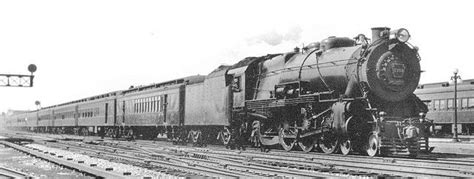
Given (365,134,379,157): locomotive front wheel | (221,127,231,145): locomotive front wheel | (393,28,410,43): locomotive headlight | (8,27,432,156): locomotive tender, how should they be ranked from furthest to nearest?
(221,127,231,145): locomotive front wheel
(393,28,410,43): locomotive headlight
(8,27,432,156): locomotive tender
(365,134,379,157): locomotive front wheel

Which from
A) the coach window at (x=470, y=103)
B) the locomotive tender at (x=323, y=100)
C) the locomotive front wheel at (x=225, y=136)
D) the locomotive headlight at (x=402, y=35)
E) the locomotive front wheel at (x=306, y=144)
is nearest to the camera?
the locomotive tender at (x=323, y=100)

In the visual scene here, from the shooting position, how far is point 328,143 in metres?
15.7

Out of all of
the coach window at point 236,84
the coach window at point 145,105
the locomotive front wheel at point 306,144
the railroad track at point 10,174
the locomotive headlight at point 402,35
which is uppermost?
the locomotive headlight at point 402,35

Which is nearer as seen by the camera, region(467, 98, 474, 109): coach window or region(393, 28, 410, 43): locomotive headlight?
region(393, 28, 410, 43): locomotive headlight

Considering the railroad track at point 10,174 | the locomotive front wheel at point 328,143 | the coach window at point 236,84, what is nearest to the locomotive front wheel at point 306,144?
the locomotive front wheel at point 328,143

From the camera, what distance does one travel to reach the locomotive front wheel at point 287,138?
16656 mm

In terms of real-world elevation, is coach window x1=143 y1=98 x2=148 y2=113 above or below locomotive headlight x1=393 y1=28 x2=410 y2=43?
below

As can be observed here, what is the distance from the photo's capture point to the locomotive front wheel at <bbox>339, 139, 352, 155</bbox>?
14592mm

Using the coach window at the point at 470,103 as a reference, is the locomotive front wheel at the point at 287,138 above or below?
below

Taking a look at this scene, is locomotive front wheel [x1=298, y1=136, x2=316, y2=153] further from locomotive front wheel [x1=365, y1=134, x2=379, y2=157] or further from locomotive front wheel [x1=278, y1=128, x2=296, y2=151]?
locomotive front wheel [x1=365, y1=134, x2=379, y2=157]

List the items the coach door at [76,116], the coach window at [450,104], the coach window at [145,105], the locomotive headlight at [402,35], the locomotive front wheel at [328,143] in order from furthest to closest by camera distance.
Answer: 1. the coach door at [76,116]
2. the coach window at [145,105]
3. the coach window at [450,104]
4. the locomotive front wheel at [328,143]
5. the locomotive headlight at [402,35]

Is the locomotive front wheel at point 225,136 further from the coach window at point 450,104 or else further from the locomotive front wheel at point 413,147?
the coach window at point 450,104

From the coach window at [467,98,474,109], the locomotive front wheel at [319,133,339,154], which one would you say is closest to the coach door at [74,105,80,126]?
the coach window at [467,98,474,109]

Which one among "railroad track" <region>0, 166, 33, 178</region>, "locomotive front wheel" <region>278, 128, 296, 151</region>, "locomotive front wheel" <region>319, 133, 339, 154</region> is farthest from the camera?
"locomotive front wheel" <region>278, 128, 296, 151</region>
